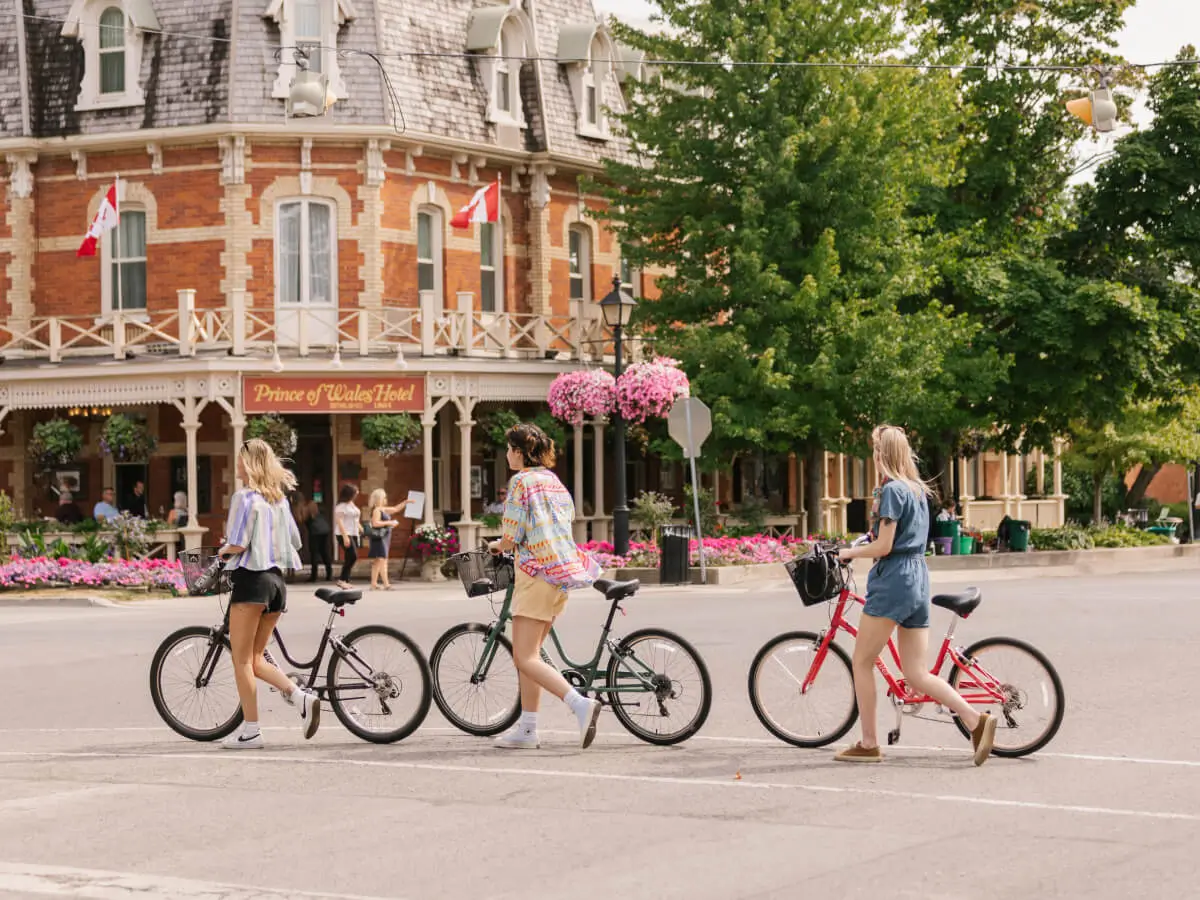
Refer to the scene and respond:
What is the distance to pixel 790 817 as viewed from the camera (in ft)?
27.3

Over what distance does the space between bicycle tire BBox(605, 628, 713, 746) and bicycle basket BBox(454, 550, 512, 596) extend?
0.81 meters

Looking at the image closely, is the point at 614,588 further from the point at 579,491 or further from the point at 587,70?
the point at 587,70

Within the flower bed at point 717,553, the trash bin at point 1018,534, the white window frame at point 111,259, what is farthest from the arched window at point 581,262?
the trash bin at point 1018,534

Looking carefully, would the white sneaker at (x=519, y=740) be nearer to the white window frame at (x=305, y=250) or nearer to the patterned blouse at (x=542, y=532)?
the patterned blouse at (x=542, y=532)

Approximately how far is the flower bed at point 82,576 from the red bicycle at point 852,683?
17750 mm

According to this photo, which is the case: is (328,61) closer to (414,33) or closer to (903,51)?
(414,33)

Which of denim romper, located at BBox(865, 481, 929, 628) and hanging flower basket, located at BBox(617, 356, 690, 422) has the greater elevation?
hanging flower basket, located at BBox(617, 356, 690, 422)

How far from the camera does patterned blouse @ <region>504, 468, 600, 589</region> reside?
1035 cm

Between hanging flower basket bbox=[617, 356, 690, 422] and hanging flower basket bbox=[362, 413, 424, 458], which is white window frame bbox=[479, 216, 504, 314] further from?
hanging flower basket bbox=[617, 356, 690, 422]

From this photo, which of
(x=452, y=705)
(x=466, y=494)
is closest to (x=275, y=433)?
(x=466, y=494)

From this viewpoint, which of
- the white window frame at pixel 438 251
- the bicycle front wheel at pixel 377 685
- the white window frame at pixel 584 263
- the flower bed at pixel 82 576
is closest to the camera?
the bicycle front wheel at pixel 377 685

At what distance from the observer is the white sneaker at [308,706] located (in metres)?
10.8

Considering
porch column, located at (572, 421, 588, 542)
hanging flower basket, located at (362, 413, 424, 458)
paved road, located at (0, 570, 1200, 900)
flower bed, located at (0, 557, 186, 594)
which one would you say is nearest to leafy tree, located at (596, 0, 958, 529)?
porch column, located at (572, 421, 588, 542)

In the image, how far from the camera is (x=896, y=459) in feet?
32.3
